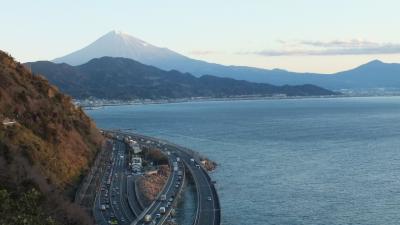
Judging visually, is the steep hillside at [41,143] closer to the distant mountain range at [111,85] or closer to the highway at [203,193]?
the highway at [203,193]

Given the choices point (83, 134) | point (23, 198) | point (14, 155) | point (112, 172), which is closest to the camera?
point (23, 198)

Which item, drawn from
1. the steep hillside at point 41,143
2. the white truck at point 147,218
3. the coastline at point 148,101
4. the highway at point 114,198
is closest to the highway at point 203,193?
the white truck at point 147,218

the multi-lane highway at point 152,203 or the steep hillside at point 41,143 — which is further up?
the steep hillside at point 41,143

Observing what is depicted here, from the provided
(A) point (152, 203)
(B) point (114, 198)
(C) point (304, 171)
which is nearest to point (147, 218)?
(A) point (152, 203)

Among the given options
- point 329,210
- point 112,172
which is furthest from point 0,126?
point 329,210

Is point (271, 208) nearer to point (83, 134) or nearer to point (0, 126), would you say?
point (0, 126)

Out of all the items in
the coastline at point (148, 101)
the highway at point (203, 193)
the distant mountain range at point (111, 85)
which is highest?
the distant mountain range at point (111, 85)

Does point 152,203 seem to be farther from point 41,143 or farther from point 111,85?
point 111,85

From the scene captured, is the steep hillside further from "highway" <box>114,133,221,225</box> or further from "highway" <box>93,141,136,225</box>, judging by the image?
"highway" <box>114,133,221,225</box>
